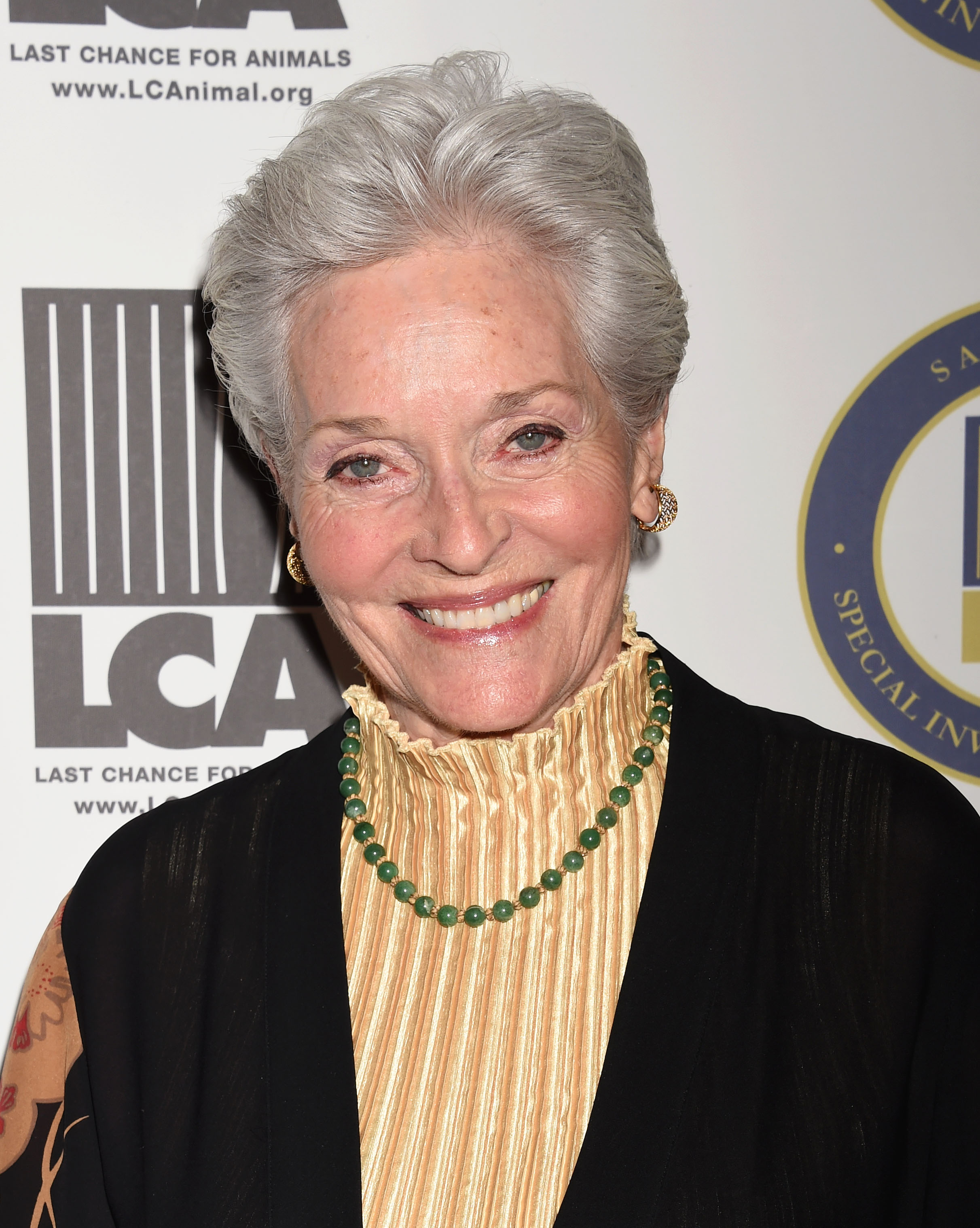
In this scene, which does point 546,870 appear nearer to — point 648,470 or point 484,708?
point 484,708

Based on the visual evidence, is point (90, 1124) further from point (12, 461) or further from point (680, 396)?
point (680, 396)

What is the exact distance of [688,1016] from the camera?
990 millimetres

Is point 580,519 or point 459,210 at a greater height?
point 459,210

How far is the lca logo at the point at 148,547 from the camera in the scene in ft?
4.83

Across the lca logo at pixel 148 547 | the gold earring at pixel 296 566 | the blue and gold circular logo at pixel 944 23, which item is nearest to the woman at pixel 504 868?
the gold earring at pixel 296 566

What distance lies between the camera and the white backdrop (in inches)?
57.1

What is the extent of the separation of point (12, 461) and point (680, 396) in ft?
2.83

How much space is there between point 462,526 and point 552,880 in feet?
1.16

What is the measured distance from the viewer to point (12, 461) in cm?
147

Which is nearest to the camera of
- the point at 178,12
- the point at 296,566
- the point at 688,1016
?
the point at 688,1016

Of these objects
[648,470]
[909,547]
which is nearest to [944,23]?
[909,547]

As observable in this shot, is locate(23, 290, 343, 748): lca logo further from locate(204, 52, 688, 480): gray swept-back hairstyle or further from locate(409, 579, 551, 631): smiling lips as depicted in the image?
locate(409, 579, 551, 631): smiling lips

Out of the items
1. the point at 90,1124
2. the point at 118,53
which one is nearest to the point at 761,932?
the point at 90,1124

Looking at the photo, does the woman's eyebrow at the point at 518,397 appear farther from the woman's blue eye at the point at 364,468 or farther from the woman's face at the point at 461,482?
the woman's blue eye at the point at 364,468
